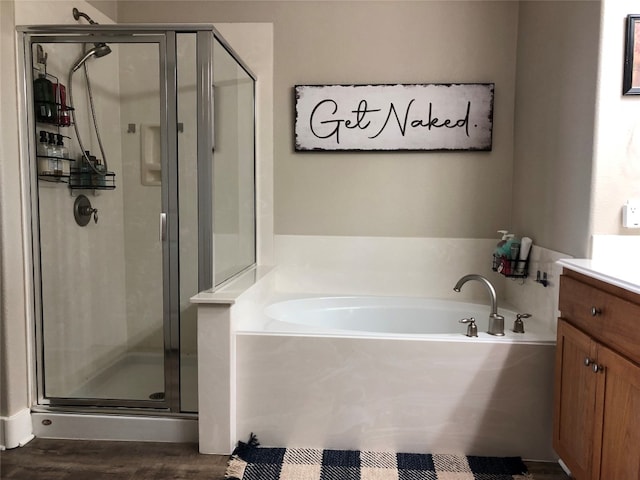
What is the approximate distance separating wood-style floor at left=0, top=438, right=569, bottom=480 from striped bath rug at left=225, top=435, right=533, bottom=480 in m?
0.09

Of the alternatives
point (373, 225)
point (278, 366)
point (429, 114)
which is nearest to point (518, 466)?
point (278, 366)

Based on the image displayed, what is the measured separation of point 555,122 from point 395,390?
4.67 ft

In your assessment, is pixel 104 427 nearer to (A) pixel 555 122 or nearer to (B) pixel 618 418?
(B) pixel 618 418

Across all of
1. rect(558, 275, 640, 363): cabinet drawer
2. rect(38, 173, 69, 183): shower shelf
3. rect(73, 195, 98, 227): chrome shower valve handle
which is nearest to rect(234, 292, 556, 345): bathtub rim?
rect(558, 275, 640, 363): cabinet drawer

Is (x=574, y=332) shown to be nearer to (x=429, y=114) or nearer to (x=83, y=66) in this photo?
(x=429, y=114)

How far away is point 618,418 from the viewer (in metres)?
1.40

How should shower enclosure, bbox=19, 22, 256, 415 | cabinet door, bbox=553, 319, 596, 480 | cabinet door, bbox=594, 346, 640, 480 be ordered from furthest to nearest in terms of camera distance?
shower enclosure, bbox=19, 22, 256, 415
cabinet door, bbox=553, 319, 596, 480
cabinet door, bbox=594, 346, 640, 480

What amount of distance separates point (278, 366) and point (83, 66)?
65.0 inches

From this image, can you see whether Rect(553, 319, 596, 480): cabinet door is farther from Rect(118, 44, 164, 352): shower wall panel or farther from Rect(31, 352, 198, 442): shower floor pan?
Rect(118, 44, 164, 352): shower wall panel

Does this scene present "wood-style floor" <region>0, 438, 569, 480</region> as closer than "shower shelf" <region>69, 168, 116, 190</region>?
Yes

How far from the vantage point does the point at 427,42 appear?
284cm


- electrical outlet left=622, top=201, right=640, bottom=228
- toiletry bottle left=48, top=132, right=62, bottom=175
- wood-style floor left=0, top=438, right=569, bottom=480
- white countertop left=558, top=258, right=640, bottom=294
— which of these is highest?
toiletry bottle left=48, top=132, right=62, bottom=175

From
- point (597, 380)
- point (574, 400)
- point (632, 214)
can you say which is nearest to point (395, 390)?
point (574, 400)

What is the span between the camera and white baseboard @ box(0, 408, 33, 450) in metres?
2.08
